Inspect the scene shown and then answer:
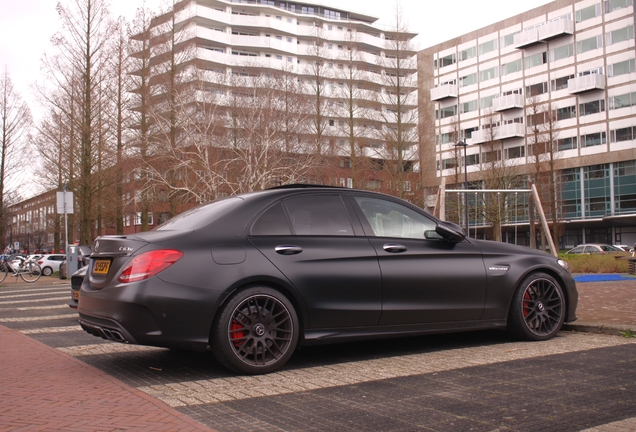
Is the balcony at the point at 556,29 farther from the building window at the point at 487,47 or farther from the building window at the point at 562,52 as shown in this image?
the building window at the point at 487,47

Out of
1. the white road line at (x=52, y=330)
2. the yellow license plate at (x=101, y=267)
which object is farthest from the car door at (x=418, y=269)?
the white road line at (x=52, y=330)

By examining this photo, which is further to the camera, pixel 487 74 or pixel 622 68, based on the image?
pixel 487 74

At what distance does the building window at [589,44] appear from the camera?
58469mm

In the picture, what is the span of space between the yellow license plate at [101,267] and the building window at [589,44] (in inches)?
2428

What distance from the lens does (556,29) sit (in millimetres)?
60938

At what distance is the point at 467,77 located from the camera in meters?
71.6

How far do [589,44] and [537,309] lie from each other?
60.0 metres

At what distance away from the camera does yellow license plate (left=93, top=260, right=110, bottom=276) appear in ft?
17.3

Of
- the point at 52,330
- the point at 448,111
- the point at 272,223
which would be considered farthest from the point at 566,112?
the point at 272,223

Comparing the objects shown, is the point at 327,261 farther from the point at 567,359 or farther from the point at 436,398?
the point at 567,359

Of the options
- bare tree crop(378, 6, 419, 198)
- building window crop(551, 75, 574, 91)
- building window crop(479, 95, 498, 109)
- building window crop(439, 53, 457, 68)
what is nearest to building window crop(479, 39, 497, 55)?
building window crop(439, 53, 457, 68)

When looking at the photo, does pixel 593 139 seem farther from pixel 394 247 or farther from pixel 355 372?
pixel 355 372

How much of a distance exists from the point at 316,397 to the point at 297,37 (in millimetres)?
77495

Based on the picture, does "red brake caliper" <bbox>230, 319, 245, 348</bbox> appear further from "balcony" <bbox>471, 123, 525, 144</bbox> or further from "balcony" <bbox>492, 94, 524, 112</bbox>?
"balcony" <bbox>492, 94, 524, 112</bbox>
